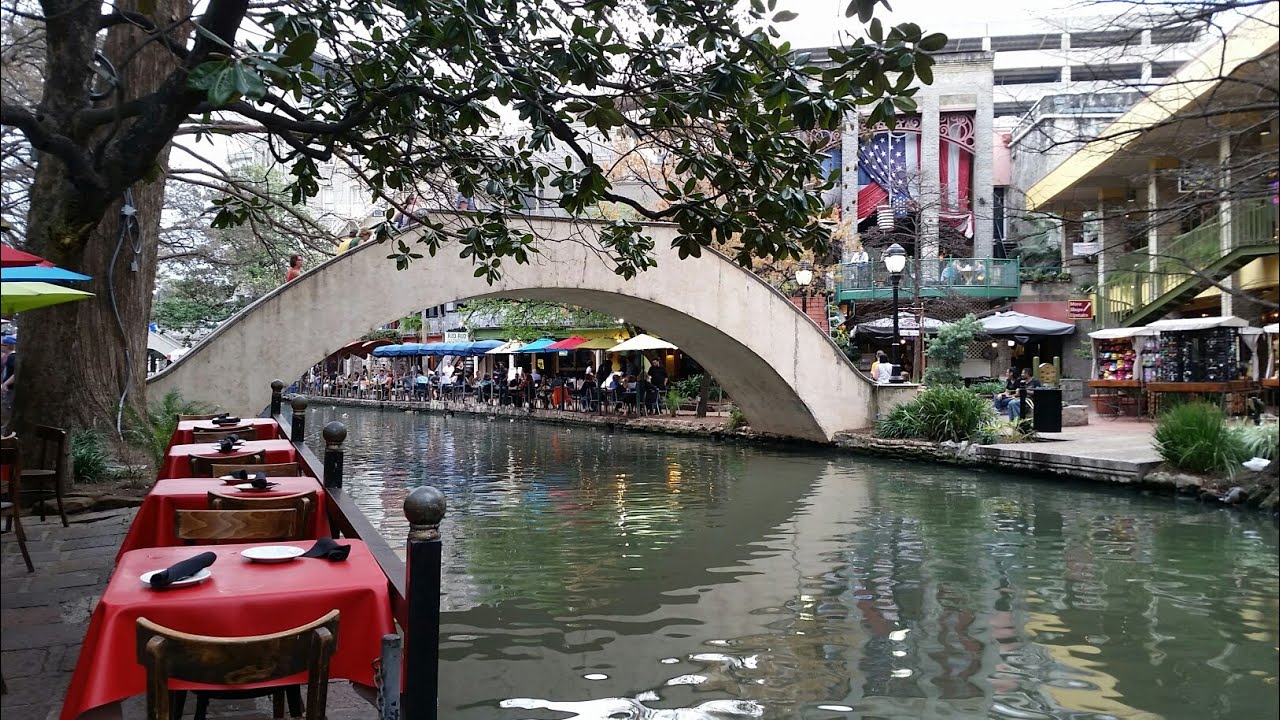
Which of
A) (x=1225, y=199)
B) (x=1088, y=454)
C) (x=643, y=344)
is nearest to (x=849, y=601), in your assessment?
(x=1225, y=199)

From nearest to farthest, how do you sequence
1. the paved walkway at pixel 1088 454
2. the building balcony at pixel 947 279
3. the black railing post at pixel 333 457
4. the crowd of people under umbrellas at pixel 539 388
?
the black railing post at pixel 333 457, the paved walkway at pixel 1088 454, the crowd of people under umbrellas at pixel 539 388, the building balcony at pixel 947 279

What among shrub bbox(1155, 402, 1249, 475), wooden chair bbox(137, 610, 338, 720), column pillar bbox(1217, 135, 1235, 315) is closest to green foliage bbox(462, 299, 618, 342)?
shrub bbox(1155, 402, 1249, 475)

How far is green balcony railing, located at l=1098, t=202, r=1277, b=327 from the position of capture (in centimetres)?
259

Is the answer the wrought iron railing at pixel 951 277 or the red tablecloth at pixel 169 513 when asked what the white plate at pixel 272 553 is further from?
the wrought iron railing at pixel 951 277

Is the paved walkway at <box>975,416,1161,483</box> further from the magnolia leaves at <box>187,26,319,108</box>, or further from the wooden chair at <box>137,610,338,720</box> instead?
the wooden chair at <box>137,610,338,720</box>

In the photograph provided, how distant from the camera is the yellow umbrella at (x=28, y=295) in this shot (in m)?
4.66

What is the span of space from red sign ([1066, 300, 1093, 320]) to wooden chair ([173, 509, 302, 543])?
2647 centimetres

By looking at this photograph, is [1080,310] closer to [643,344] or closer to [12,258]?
[643,344]

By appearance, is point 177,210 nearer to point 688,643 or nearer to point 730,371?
point 730,371

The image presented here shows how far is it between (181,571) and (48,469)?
6125mm

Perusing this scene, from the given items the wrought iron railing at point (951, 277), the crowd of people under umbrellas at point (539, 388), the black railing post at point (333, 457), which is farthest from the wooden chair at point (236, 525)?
the wrought iron railing at point (951, 277)

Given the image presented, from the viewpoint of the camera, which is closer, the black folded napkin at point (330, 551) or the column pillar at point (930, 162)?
the black folded napkin at point (330, 551)

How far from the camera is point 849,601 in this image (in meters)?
7.15

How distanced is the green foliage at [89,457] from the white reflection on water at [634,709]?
6123 mm
